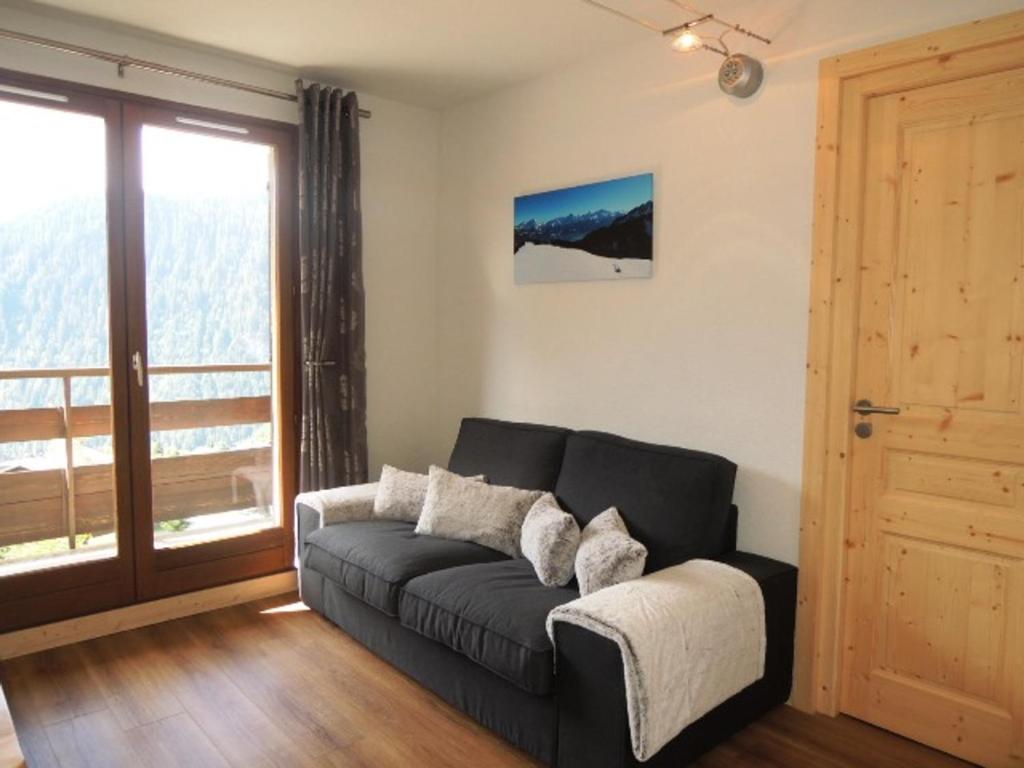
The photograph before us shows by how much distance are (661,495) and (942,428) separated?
3.06ft

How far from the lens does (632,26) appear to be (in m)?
2.86

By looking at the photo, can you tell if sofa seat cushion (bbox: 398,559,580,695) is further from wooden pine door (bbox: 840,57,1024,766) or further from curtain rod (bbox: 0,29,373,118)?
curtain rod (bbox: 0,29,373,118)

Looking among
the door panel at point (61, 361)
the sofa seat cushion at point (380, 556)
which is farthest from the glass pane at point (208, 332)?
the sofa seat cushion at point (380, 556)

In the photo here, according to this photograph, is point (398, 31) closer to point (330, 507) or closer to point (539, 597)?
point (330, 507)

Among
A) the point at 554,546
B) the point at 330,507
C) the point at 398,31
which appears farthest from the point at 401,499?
the point at 398,31

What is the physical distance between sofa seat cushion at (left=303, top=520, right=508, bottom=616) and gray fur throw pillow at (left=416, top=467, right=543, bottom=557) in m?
0.05

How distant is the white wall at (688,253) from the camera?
2.49 meters

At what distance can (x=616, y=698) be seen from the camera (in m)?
1.93

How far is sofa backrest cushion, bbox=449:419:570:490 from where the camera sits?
10.3ft

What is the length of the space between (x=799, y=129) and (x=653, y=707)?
1.93 meters

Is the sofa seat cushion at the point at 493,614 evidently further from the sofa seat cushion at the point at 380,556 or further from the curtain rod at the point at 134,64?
the curtain rod at the point at 134,64

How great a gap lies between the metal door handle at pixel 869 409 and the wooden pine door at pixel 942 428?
0.03 m

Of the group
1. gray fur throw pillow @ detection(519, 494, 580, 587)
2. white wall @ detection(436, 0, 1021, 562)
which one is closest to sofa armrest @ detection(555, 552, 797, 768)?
white wall @ detection(436, 0, 1021, 562)

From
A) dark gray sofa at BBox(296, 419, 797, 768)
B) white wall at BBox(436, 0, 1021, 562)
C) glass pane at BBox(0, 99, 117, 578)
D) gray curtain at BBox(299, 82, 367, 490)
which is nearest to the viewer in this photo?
dark gray sofa at BBox(296, 419, 797, 768)
